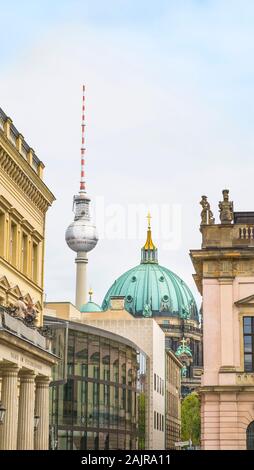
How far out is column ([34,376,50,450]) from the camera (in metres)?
40.1

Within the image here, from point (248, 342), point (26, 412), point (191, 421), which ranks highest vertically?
point (191, 421)

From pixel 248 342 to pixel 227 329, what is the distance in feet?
4.88

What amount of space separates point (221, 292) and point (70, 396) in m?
26.1

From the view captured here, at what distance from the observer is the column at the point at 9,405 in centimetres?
3319

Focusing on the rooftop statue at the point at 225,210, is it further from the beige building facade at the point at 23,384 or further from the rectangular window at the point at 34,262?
the beige building facade at the point at 23,384

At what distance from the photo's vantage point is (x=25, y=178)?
46.3m

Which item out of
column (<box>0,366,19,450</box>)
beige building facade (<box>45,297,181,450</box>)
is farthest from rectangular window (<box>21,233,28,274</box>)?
beige building facade (<box>45,297,181,450</box>)

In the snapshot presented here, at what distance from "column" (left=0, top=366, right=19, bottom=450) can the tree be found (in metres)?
135

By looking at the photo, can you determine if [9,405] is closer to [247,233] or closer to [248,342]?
[248,342]

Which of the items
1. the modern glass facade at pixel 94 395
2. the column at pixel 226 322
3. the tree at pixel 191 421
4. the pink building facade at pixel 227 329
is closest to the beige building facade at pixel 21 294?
the pink building facade at pixel 227 329

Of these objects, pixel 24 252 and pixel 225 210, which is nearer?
pixel 24 252

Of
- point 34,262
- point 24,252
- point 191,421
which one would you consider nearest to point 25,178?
point 24,252

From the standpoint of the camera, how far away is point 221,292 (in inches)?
2200

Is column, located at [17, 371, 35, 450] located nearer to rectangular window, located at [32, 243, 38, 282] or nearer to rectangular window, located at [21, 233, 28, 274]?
rectangular window, located at [21, 233, 28, 274]
